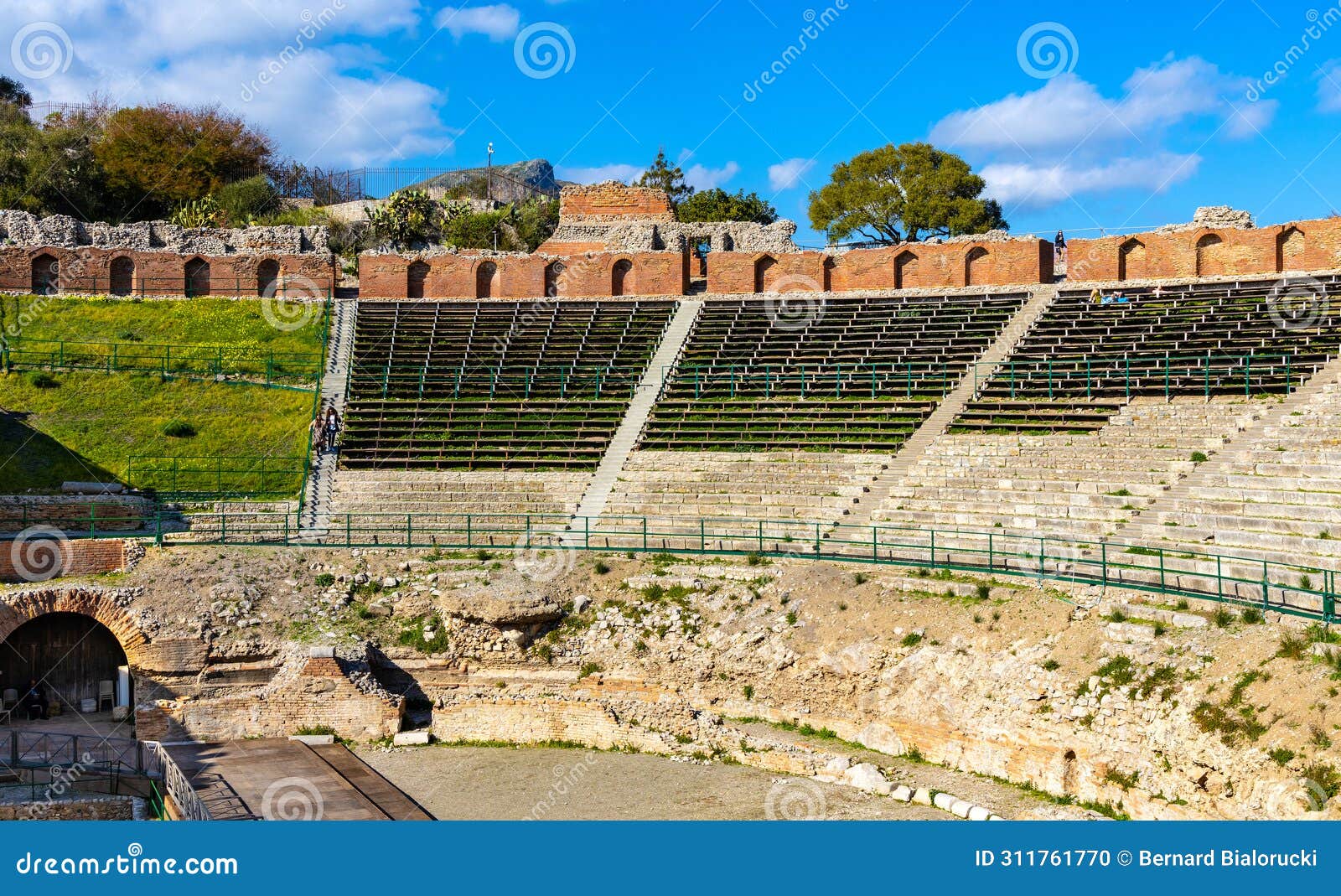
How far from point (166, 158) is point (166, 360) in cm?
2486

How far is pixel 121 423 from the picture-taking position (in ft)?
116

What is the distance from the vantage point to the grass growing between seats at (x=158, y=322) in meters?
41.5

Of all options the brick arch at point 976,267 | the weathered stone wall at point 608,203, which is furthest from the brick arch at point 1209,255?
the weathered stone wall at point 608,203

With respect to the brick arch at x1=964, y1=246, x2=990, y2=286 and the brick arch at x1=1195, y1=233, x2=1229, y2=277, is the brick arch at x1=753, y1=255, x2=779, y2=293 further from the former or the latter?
the brick arch at x1=1195, y1=233, x2=1229, y2=277

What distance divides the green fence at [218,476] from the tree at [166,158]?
28.5 metres

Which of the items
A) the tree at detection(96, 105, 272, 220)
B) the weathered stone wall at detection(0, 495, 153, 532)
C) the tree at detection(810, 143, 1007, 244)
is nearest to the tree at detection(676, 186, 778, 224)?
the tree at detection(810, 143, 1007, 244)

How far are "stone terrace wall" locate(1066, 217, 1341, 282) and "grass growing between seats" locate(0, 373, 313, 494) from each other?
85.2 feet

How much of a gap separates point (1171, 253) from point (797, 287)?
41.0 ft

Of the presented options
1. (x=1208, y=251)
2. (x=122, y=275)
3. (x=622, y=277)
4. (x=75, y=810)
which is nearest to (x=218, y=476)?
(x=75, y=810)

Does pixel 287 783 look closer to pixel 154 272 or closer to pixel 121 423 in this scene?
pixel 121 423

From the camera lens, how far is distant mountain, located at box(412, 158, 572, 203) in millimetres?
74312

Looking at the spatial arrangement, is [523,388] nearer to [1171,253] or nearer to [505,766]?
[505,766]

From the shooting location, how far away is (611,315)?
139ft

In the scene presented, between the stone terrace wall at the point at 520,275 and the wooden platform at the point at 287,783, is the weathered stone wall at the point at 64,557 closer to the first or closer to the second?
the wooden platform at the point at 287,783
